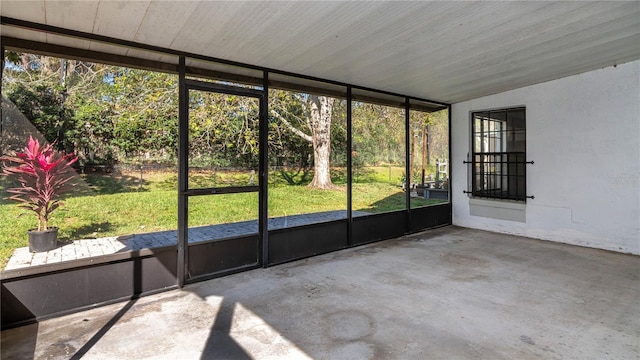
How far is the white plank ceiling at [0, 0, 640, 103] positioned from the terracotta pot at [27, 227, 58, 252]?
192 centimetres

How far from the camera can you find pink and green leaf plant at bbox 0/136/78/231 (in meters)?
3.04

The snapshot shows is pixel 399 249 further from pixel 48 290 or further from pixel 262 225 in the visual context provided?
pixel 48 290

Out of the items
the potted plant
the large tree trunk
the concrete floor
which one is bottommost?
the concrete floor

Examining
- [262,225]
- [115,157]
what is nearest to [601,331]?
[262,225]

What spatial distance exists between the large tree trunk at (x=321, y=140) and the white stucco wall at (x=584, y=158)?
11.4 ft

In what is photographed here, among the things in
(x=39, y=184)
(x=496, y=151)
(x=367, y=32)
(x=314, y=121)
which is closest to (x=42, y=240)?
(x=39, y=184)

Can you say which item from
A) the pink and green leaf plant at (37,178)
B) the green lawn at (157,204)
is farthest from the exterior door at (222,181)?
the pink and green leaf plant at (37,178)

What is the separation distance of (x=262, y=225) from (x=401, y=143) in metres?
3.69

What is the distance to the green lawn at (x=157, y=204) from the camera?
3.69 m

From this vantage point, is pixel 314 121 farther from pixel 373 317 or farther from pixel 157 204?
pixel 373 317

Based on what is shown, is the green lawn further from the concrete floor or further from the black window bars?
the black window bars

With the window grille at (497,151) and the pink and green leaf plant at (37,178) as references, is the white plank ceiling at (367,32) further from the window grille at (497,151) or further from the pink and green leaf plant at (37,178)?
the window grille at (497,151)

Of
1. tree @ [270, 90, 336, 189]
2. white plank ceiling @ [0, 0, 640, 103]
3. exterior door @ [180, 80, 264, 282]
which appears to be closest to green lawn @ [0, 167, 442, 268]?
exterior door @ [180, 80, 264, 282]

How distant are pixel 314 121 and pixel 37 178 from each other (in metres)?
5.97
